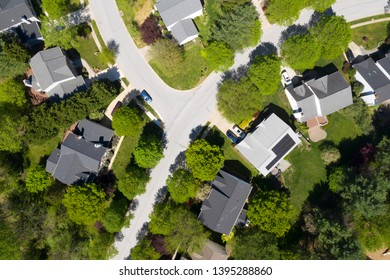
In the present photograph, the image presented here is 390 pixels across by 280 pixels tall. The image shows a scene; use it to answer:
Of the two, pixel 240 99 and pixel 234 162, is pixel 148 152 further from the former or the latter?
pixel 240 99

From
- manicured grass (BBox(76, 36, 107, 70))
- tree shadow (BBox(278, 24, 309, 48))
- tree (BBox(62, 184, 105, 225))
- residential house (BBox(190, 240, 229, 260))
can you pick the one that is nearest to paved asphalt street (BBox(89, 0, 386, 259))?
tree shadow (BBox(278, 24, 309, 48))

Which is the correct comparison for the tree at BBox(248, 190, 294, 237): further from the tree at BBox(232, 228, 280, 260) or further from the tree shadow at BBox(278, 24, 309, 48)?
the tree shadow at BBox(278, 24, 309, 48)

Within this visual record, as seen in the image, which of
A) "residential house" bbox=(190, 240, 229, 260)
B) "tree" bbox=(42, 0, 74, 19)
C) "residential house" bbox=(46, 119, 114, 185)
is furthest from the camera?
"residential house" bbox=(46, 119, 114, 185)

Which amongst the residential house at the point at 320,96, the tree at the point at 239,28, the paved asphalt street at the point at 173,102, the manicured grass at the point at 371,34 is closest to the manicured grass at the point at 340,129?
the residential house at the point at 320,96

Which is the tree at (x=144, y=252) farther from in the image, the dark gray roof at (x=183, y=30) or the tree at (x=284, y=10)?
the tree at (x=284, y=10)

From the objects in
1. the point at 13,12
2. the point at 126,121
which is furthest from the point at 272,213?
the point at 13,12

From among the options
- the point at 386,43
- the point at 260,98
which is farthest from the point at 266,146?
the point at 386,43
